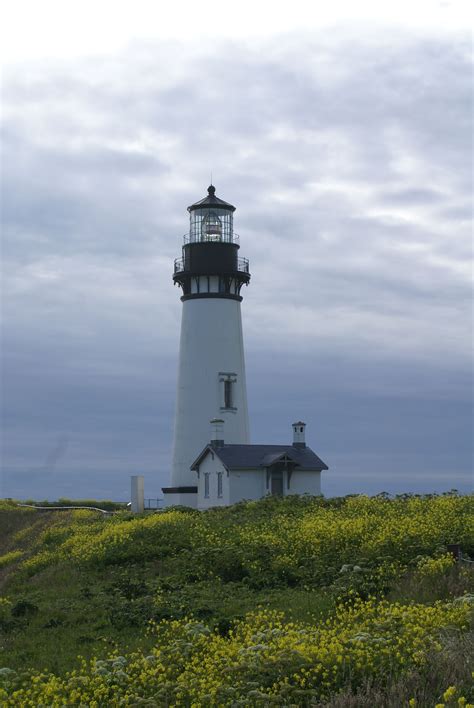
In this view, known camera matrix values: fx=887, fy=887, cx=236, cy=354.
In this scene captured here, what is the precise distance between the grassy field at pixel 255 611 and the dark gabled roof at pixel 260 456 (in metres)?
9.54

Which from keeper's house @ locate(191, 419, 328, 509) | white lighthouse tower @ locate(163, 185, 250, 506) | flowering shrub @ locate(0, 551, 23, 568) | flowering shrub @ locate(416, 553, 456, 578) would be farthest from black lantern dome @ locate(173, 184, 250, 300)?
flowering shrub @ locate(416, 553, 456, 578)

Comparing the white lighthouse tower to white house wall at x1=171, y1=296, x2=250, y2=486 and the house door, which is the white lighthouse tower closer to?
white house wall at x1=171, y1=296, x2=250, y2=486

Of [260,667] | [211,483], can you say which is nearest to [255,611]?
[260,667]

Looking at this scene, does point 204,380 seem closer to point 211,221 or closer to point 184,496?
point 184,496

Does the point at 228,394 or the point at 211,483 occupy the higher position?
the point at 228,394

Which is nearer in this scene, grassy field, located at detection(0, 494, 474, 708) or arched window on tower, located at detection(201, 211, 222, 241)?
grassy field, located at detection(0, 494, 474, 708)

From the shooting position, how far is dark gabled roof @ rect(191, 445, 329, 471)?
1646 inches

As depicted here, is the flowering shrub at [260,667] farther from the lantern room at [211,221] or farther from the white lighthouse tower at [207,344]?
the lantern room at [211,221]

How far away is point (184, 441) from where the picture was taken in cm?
4562

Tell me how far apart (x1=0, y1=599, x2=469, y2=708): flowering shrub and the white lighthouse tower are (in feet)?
102

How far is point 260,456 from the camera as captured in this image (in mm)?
42781

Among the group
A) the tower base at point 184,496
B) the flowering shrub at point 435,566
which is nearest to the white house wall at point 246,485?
the tower base at point 184,496

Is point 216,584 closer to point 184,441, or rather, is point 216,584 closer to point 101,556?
point 101,556

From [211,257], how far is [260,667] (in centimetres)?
3616
